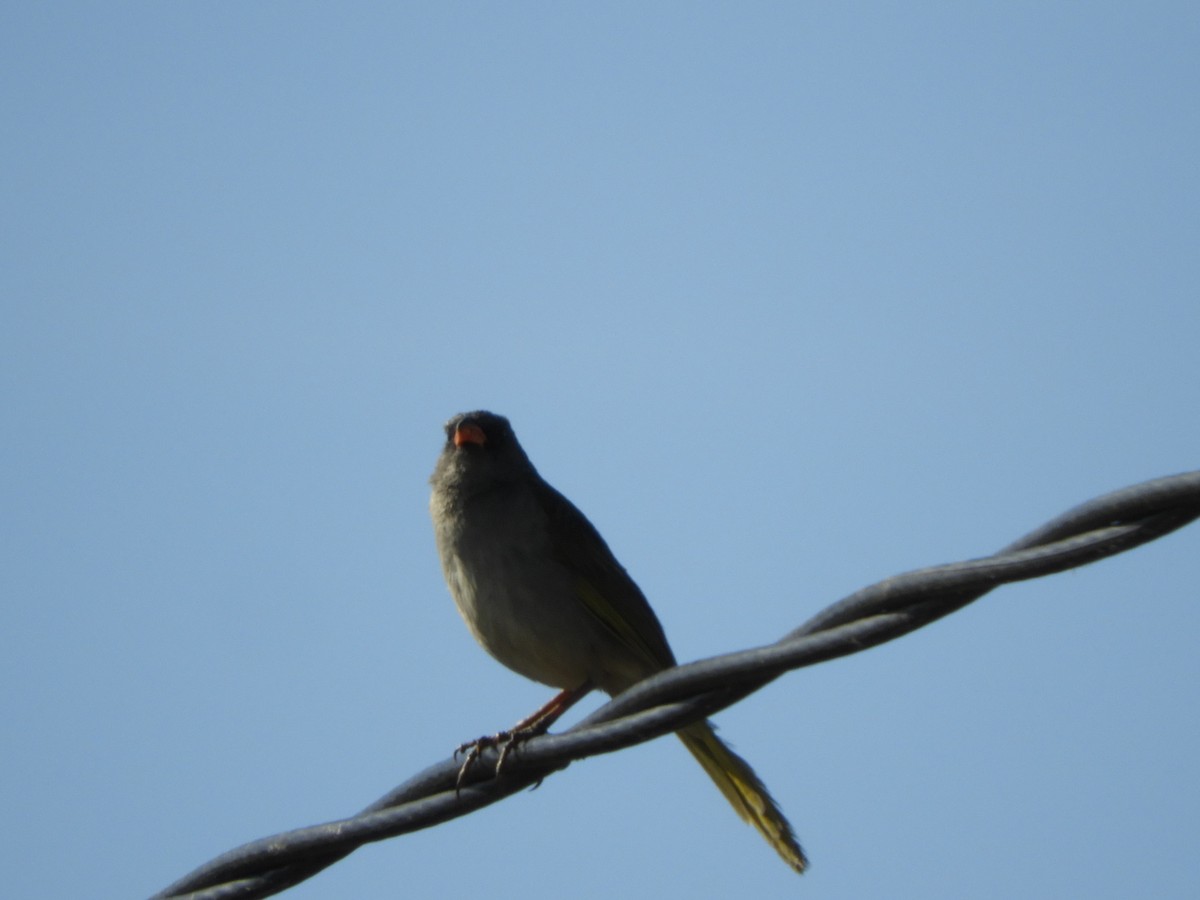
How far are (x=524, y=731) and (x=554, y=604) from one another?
1.38 m

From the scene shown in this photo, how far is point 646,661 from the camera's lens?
7.04 metres

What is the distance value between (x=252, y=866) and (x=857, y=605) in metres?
1.93

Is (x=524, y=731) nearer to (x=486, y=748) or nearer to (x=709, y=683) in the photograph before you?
(x=486, y=748)

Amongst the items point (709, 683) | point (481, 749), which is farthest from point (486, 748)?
point (709, 683)

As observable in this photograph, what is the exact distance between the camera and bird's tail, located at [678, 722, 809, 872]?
247 inches

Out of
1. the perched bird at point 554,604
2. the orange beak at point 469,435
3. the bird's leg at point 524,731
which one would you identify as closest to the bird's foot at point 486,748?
the bird's leg at point 524,731

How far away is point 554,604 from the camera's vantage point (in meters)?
7.05

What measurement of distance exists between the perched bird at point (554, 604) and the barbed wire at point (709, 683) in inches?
84.2

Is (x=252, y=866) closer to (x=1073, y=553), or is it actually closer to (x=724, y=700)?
(x=724, y=700)

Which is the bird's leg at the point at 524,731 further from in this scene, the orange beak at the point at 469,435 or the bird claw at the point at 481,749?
the orange beak at the point at 469,435

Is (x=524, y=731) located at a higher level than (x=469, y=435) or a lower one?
lower

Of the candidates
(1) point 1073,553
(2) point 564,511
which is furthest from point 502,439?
(1) point 1073,553

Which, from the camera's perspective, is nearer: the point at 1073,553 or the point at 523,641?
the point at 1073,553

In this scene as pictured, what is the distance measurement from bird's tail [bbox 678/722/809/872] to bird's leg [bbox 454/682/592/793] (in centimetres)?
59
